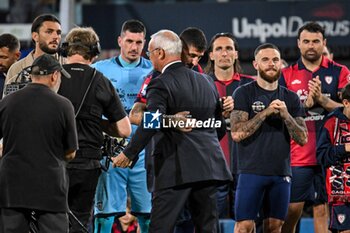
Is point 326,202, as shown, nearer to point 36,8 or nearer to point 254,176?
point 254,176

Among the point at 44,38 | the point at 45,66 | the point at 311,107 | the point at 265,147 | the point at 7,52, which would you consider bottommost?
the point at 265,147

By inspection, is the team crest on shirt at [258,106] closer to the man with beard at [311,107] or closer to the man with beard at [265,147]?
the man with beard at [265,147]

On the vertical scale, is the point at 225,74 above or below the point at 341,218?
above

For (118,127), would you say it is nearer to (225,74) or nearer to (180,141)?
(180,141)

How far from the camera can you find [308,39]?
32.0 feet

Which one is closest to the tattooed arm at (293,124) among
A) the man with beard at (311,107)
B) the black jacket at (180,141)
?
the man with beard at (311,107)

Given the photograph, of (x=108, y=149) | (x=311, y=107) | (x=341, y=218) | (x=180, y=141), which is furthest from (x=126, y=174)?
(x=341, y=218)

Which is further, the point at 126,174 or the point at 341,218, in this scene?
the point at 126,174

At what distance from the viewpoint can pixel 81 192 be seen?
25.9 feet

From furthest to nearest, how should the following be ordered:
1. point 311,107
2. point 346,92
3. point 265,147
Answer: point 311,107, point 346,92, point 265,147

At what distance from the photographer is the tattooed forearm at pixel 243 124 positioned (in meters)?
8.70

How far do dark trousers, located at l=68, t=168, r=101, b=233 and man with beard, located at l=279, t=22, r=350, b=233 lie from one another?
7.81 ft

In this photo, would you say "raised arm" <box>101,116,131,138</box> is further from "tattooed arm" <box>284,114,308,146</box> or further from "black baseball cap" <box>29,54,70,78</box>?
"tattooed arm" <box>284,114,308,146</box>

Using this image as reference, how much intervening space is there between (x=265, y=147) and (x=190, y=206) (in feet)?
4.28
